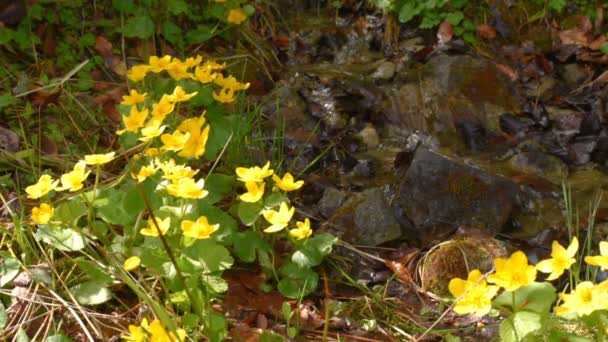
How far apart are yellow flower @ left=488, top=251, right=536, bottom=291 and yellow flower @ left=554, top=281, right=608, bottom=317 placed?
9 centimetres

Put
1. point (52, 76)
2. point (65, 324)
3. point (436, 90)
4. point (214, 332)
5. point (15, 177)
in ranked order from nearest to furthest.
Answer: point (214, 332) < point (65, 324) < point (15, 177) < point (52, 76) < point (436, 90)

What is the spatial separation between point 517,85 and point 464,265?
2024mm

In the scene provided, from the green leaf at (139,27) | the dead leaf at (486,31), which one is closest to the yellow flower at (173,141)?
the green leaf at (139,27)

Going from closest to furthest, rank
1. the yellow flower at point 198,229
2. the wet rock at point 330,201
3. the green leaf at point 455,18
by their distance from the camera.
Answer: the yellow flower at point 198,229, the wet rock at point 330,201, the green leaf at point 455,18

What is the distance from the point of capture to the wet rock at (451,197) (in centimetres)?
283

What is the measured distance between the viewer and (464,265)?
2.43 m

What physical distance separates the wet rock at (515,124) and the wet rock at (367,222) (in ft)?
4.62

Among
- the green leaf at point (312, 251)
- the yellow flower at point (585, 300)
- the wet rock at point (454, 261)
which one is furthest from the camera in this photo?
the wet rock at point (454, 261)

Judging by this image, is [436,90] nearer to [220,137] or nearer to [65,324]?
[220,137]

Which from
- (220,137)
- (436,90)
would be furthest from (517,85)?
(220,137)

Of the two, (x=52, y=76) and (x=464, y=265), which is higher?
(x=52, y=76)

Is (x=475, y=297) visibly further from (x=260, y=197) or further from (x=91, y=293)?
(x=91, y=293)

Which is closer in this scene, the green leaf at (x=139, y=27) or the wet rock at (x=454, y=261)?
the wet rock at (x=454, y=261)

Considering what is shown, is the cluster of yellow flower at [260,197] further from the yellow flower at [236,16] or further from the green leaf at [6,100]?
the yellow flower at [236,16]
